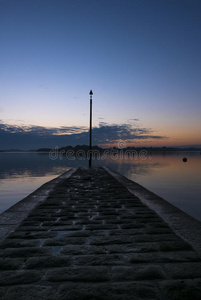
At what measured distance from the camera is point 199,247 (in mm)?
3771

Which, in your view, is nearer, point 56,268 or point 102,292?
point 102,292

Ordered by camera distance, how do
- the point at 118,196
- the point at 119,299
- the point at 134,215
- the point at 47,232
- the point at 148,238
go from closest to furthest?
the point at 119,299 → the point at 148,238 → the point at 47,232 → the point at 134,215 → the point at 118,196

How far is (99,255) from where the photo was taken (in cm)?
348

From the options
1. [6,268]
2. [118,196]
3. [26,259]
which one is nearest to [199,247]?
[26,259]

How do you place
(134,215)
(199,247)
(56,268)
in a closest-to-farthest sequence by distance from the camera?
(56,268) < (199,247) < (134,215)

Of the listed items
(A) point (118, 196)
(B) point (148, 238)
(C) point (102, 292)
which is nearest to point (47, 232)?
(B) point (148, 238)

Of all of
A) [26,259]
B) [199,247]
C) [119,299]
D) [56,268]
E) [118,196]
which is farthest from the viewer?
[118,196]

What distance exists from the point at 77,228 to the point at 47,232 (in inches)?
24.2

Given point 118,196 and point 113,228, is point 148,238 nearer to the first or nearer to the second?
point 113,228

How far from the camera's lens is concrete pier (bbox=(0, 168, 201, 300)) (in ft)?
8.62

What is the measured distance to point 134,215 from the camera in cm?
574

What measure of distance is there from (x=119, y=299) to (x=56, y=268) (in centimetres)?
102

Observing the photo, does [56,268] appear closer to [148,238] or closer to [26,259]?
[26,259]

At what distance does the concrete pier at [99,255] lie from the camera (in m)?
2.63
